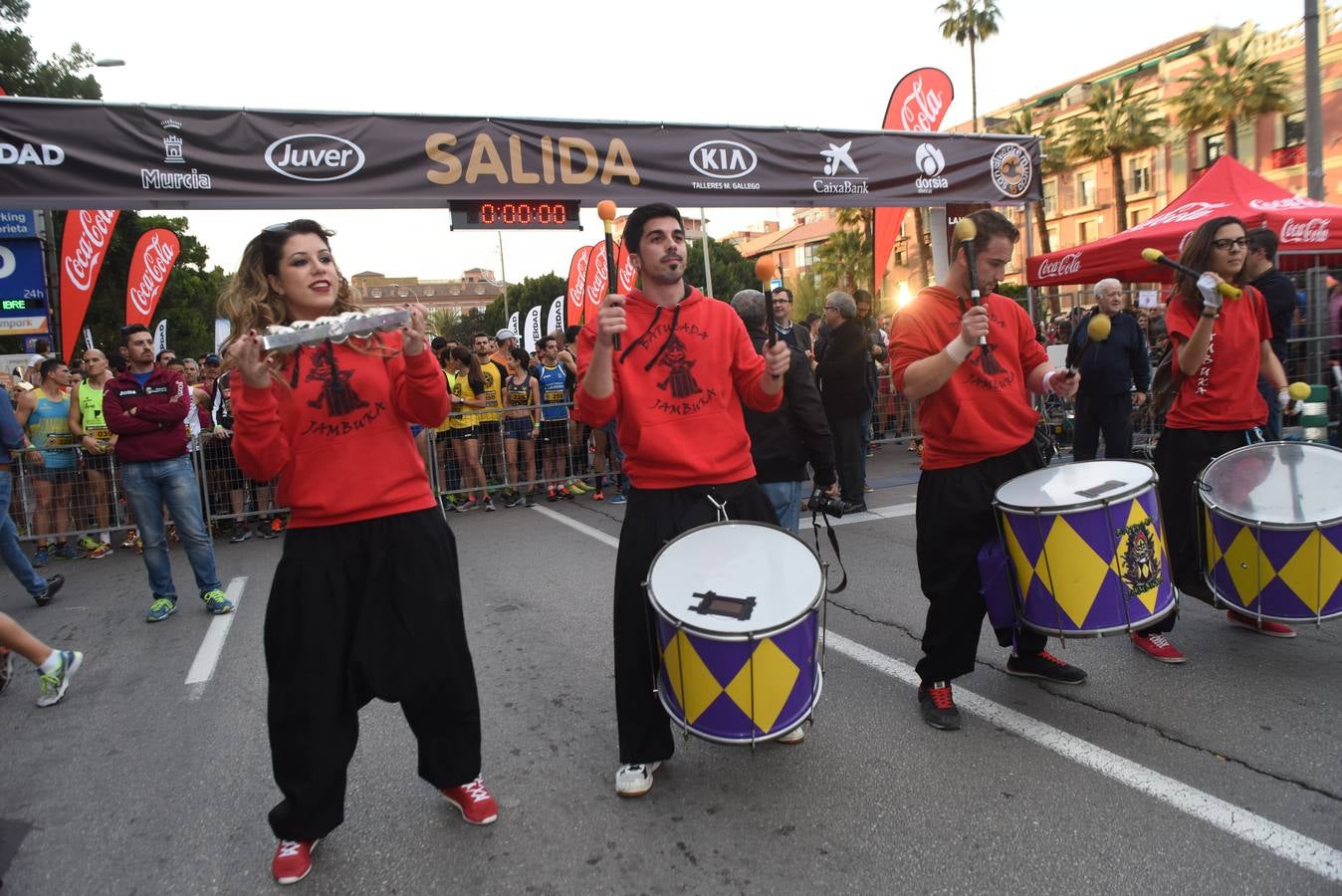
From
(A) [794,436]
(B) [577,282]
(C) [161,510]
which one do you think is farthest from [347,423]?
(B) [577,282]

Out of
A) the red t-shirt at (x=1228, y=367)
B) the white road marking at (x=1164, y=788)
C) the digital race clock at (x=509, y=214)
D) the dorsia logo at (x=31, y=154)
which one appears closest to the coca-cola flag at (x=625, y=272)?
the digital race clock at (x=509, y=214)

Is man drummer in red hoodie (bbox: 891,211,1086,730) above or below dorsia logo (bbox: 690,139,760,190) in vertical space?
below

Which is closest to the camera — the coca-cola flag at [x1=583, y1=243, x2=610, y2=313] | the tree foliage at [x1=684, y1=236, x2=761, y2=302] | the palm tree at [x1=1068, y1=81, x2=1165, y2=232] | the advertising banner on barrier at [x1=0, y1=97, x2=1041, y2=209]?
the advertising banner on barrier at [x1=0, y1=97, x2=1041, y2=209]

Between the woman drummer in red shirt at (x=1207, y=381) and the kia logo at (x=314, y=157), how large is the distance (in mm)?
7210

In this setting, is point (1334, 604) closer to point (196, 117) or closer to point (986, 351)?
point (986, 351)

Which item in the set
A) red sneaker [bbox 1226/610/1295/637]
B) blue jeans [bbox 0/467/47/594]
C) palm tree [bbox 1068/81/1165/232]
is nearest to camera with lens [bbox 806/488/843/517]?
red sneaker [bbox 1226/610/1295/637]

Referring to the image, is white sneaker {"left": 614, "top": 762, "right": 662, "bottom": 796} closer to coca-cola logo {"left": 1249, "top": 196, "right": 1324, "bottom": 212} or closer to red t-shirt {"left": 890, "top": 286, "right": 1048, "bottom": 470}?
red t-shirt {"left": 890, "top": 286, "right": 1048, "bottom": 470}

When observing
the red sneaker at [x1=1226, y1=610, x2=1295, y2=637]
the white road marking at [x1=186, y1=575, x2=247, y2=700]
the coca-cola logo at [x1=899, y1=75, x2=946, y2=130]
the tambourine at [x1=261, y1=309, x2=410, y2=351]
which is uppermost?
the coca-cola logo at [x1=899, y1=75, x2=946, y2=130]

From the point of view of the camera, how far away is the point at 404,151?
Answer: 8.63 meters

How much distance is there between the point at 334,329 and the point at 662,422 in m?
1.08

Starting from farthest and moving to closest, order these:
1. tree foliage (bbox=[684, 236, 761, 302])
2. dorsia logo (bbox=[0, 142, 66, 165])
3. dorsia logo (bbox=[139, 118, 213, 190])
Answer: tree foliage (bbox=[684, 236, 761, 302]) < dorsia logo (bbox=[139, 118, 213, 190]) < dorsia logo (bbox=[0, 142, 66, 165])

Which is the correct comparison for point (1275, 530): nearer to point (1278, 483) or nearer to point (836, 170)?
point (1278, 483)

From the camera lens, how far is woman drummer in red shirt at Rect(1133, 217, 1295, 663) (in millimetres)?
4047

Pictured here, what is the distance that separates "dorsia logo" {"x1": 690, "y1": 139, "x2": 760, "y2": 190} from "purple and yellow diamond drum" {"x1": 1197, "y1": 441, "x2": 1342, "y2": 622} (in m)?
6.96
